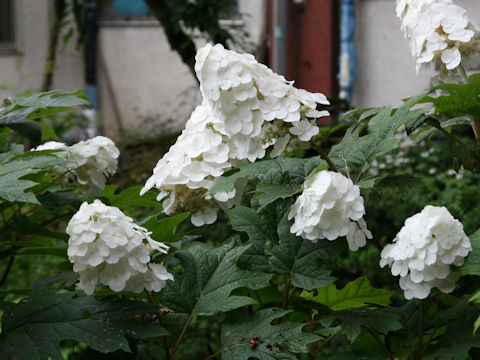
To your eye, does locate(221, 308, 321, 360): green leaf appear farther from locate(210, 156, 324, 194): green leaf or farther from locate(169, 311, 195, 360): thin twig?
locate(210, 156, 324, 194): green leaf

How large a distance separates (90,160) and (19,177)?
0.38 m

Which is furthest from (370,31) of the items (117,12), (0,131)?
(0,131)

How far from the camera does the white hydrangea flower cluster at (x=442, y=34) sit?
3.63 feet

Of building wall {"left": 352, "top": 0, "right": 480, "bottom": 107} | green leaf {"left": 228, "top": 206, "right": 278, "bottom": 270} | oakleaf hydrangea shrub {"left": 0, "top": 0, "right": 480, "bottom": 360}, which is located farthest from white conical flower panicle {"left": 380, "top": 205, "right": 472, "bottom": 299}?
building wall {"left": 352, "top": 0, "right": 480, "bottom": 107}

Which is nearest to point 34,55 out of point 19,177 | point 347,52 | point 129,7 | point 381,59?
point 129,7

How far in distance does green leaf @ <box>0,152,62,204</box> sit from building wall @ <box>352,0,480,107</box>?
4.64 m

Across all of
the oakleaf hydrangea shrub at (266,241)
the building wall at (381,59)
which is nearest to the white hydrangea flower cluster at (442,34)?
the oakleaf hydrangea shrub at (266,241)

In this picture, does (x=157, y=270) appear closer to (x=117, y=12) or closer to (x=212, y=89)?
(x=212, y=89)

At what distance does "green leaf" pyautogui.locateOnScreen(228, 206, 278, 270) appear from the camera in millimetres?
1072

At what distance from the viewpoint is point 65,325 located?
1012 mm

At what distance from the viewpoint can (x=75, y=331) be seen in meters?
1.00

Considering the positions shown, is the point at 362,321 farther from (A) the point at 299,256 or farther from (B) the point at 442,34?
(B) the point at 442,34

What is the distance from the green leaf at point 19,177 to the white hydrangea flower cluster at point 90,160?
0.27 meters

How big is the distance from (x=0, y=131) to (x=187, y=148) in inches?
26.8
